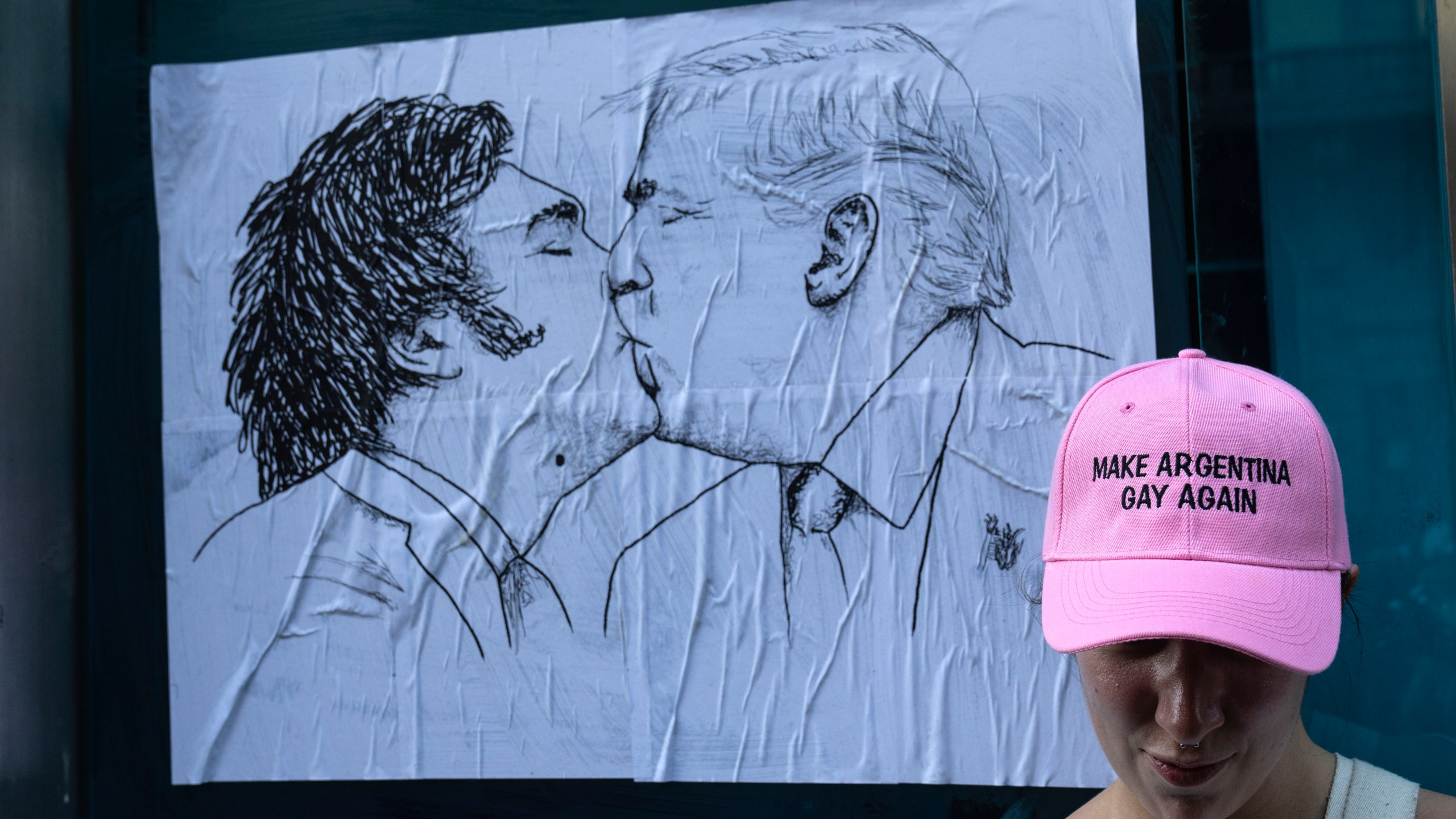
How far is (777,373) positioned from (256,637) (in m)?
0.66

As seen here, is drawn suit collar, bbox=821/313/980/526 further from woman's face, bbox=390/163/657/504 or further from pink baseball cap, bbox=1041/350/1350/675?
pink baseball cap, bbox=1041/350/1350/675

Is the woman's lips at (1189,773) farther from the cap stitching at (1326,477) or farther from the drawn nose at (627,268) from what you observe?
the drawn nose at (627,268)

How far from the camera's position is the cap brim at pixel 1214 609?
1.91 ft

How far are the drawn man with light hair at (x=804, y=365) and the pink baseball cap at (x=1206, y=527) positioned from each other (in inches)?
13.1

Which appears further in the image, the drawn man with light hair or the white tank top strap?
the drawn man with light hair

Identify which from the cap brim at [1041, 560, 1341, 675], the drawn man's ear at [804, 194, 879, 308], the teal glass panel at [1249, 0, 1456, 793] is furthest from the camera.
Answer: the drawn man's ear at [804, 194, 879, 308]

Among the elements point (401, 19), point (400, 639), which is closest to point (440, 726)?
point (400, 639)

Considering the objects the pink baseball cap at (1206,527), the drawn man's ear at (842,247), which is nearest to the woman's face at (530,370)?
the drawn man's ear at (842,247)

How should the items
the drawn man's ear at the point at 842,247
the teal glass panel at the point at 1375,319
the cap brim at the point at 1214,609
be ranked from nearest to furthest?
the cap brim at the point at 1214,609 < the teal glass panel at the point at 1375,319 < the drawn man's ear at the point at 842,247

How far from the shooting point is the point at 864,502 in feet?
3.30

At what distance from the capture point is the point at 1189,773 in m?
0.62

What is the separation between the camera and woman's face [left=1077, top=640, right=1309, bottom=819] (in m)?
0.60

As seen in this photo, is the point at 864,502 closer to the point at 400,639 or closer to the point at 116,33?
the point at 400,639

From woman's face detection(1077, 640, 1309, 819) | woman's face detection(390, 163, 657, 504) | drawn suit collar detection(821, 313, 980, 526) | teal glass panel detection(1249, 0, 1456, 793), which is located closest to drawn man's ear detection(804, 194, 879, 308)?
drawn suit collar detection(821, 313, 980, 526)
